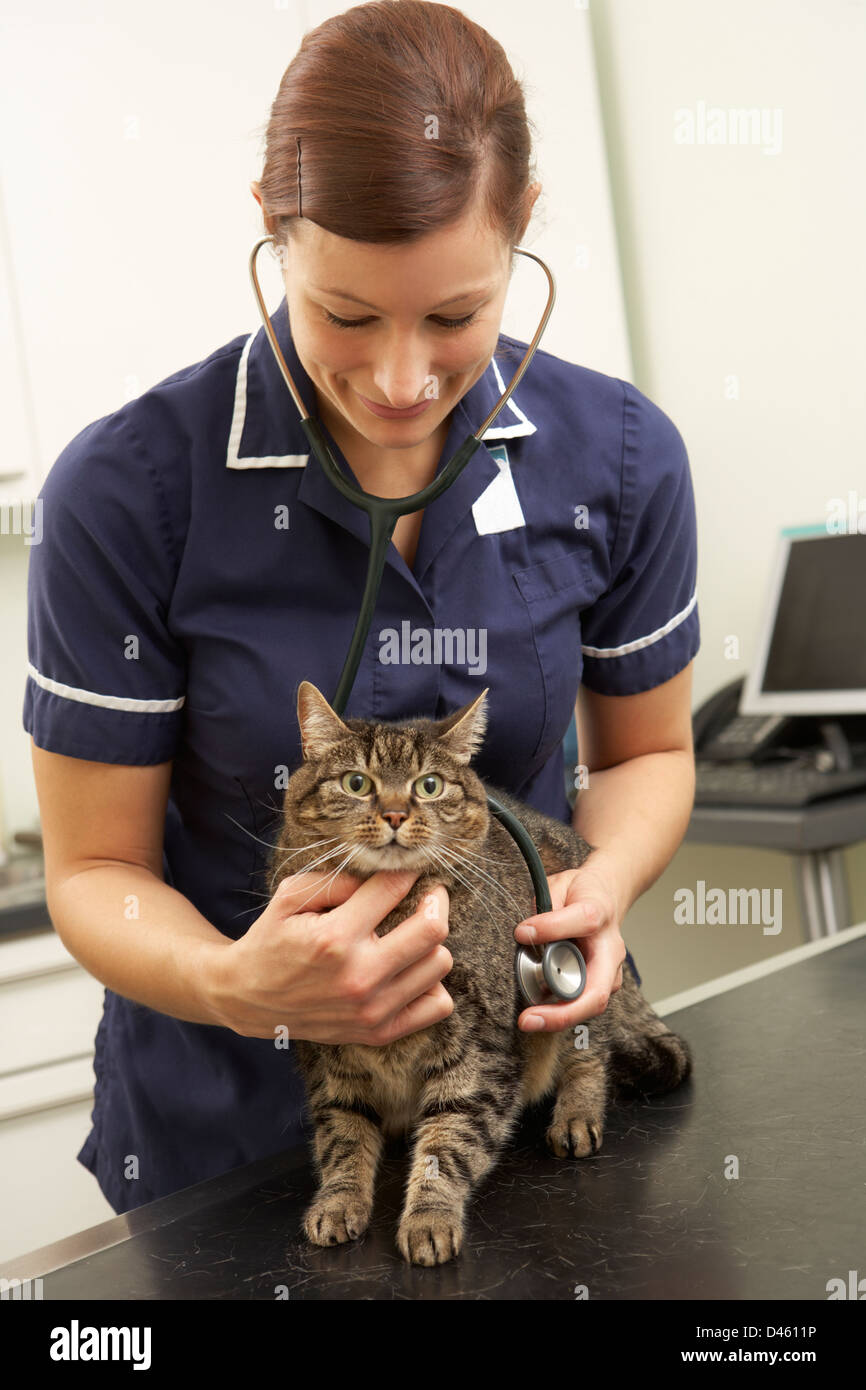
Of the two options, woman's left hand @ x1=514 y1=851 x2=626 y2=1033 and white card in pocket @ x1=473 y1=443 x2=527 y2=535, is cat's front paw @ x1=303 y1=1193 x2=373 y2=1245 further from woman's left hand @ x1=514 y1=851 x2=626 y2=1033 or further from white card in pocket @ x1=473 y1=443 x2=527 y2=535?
white card in pocket @ x1=473 y1=443 x2=527 y2=535

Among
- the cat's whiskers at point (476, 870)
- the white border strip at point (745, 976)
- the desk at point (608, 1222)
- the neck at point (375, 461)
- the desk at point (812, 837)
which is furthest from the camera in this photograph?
the desk at point (812, 837)

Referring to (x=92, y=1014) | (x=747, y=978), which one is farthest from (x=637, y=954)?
(x=747, y=978)

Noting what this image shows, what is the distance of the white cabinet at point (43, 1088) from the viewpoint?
2354 mm

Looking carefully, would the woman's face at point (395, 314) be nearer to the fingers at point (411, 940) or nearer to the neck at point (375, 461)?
the neck at point (375, 461)

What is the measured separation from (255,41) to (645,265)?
118cm

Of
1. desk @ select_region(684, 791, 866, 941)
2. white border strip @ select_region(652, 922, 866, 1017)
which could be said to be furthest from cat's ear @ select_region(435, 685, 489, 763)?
desk @ select_region(684, 791, 866, 941)

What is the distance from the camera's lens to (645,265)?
320cm

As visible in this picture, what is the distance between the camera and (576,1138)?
99 cm

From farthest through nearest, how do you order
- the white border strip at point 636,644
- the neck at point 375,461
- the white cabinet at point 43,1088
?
the white cabinet at point 43,1088, the white border strip at point 636,644, the neck at point 375,461

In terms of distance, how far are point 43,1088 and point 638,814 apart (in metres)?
1.66

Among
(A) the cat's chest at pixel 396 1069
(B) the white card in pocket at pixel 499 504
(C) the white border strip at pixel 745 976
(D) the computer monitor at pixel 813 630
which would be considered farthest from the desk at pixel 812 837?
(A) the cat's chest at pixel 396 1069

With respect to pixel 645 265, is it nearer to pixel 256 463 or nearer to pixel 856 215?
pixel 856 215

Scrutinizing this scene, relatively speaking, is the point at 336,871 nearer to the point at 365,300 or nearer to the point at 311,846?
the point at 311,846

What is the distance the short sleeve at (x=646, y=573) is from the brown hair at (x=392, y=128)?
0.36 metres
